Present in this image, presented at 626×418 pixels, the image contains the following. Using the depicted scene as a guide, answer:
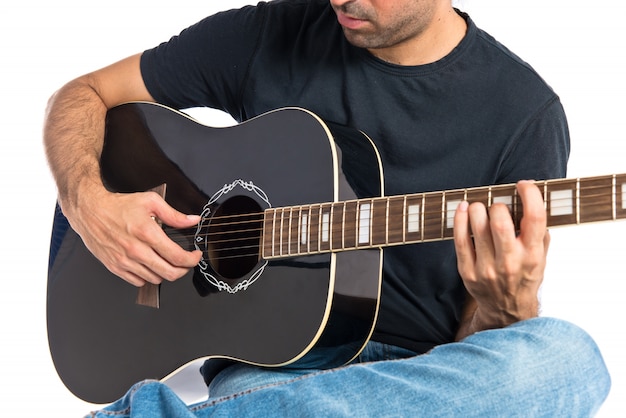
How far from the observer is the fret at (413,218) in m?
1.42

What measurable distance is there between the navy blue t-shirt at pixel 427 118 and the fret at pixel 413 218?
259 mm

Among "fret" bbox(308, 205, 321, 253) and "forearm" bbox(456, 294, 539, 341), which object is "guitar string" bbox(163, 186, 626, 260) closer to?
"fret" bbox(308, 205, 321, 253)

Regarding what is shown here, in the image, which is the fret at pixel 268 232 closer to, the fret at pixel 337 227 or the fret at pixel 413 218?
the fret at pixel 337 227

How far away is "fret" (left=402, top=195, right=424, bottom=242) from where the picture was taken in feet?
4.67

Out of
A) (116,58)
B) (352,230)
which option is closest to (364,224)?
(352,230)

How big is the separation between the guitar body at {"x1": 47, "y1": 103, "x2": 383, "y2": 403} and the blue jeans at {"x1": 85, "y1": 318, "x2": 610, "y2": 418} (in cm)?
16

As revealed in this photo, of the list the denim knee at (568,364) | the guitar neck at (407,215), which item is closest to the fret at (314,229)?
the guitar neck at (407,215)

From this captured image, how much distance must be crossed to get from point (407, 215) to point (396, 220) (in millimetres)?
24

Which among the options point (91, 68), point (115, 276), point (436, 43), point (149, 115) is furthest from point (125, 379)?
point (91, 68)

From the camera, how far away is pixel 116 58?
2.88 m

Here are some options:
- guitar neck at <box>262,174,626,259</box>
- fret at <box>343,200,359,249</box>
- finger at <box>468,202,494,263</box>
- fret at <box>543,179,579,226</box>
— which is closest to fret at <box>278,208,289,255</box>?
guitar neck at <box>262,174,626,259</box>

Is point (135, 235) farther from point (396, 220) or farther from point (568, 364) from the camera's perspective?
point (568, 364)

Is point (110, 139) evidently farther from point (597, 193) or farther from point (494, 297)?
point (597, 193)

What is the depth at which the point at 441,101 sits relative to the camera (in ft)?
5.55
